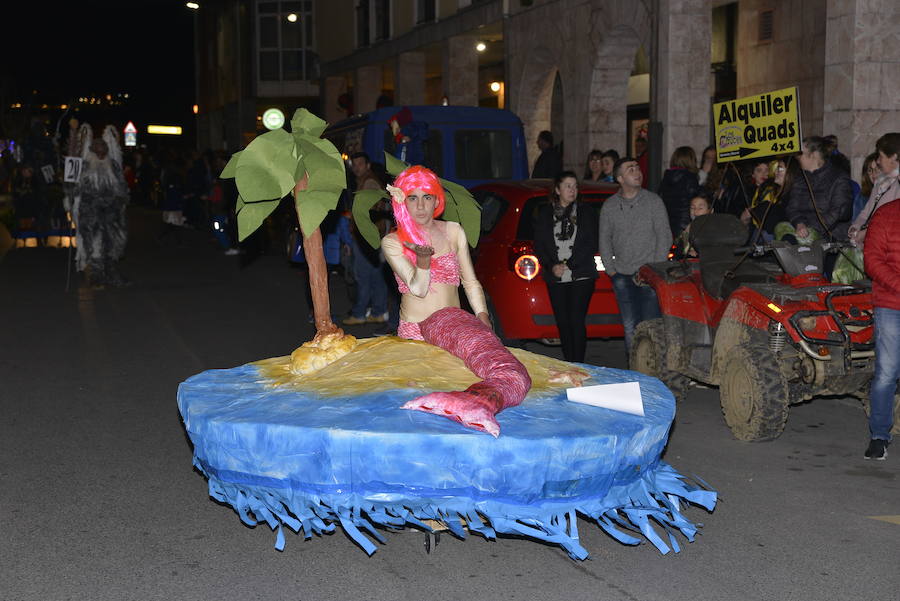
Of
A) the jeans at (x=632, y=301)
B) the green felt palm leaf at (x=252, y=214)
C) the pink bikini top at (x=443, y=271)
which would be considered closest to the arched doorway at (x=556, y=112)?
the jeans at (x=632, y=301)

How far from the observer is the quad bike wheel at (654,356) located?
852 cm

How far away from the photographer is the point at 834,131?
47.0 feet

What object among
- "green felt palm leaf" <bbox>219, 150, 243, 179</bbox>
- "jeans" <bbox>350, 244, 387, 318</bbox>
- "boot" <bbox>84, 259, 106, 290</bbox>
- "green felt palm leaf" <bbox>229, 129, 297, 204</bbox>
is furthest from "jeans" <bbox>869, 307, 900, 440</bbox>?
"boot" <bbox>84, 259, 106, 290</bbox>

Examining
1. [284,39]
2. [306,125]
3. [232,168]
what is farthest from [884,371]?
[284,39]

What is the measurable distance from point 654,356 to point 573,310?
0.93 m

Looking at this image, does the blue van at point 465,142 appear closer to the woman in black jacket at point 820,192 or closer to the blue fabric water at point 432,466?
the woman in black jacket at point 820,192

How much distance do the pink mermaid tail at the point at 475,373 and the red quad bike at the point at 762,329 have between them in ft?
8.49

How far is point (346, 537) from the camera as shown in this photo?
5.48m

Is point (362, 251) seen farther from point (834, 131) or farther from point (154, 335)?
point (834, 131)

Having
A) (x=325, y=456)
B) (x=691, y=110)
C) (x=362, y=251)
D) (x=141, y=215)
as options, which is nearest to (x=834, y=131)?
(x=691, y=110)

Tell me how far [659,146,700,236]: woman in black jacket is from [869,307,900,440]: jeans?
5.65 m

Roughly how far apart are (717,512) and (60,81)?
64037 millimetres

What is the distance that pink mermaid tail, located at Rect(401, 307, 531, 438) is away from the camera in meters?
4.28

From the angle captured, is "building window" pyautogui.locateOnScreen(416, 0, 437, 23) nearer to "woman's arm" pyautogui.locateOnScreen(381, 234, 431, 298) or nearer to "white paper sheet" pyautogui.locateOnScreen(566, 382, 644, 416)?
"woman's arm" pyautogui.locateOnScreen(381, 234, 431, 298)
